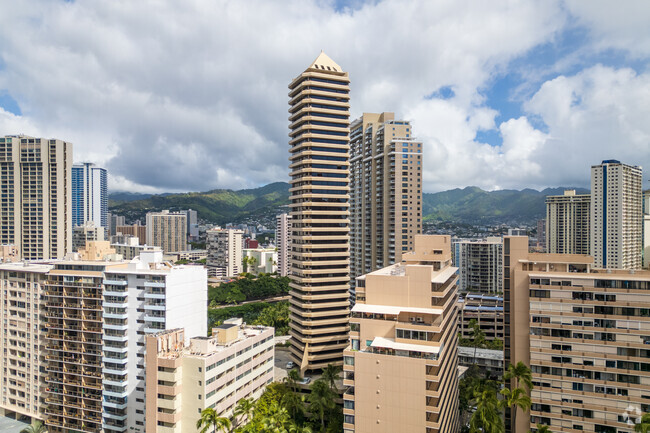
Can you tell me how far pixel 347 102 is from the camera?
67188 mm

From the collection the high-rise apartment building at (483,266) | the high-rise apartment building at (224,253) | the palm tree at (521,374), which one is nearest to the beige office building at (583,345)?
the palm tree at (521,374)

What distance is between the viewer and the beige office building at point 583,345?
34406mm

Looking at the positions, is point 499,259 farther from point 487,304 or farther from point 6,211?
point 6,211

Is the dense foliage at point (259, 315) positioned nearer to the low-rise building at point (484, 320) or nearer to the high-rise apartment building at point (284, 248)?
the low-rise building at point (484, 320)

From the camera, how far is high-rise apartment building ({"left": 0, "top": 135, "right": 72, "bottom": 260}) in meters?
97.6

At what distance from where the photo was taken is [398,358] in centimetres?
3225

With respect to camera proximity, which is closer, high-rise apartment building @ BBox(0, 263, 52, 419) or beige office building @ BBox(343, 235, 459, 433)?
beige office building @ BBox(343, 235, 459, 433)

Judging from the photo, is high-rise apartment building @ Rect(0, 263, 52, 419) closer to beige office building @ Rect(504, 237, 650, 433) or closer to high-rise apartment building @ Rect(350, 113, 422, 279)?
beige office building @ Rect(504, 237, 650, 433)

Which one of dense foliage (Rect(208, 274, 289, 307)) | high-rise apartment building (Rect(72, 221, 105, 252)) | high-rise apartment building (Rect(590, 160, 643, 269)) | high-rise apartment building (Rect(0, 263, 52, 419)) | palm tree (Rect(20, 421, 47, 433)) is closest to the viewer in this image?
palm tree (Rect(20, 421, 47, 433))

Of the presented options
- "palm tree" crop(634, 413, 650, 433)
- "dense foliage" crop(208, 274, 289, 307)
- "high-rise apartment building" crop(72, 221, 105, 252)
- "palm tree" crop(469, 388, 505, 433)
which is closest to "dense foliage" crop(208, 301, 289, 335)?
"dense foliage" crop(208, 274, 289, 307)

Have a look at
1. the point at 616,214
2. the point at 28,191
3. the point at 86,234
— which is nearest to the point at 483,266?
the point at 616,214

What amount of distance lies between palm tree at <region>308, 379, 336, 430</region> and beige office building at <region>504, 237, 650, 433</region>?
20.0 m

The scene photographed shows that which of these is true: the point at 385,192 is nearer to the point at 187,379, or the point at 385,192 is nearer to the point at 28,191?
the point at 187,379

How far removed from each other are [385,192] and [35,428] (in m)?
72.8
